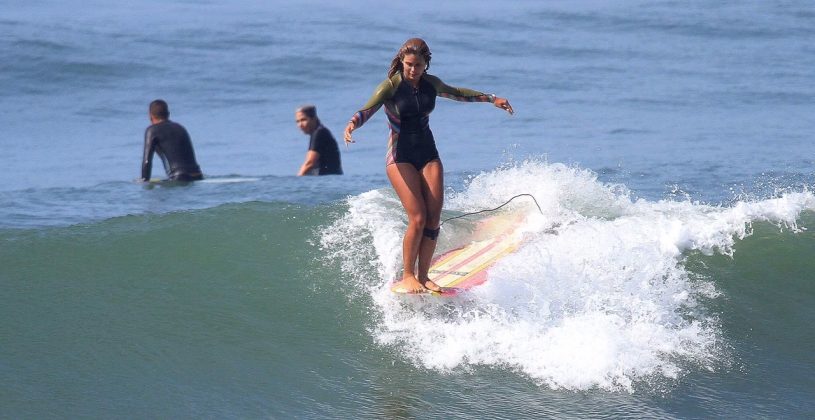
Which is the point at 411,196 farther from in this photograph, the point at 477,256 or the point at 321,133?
the point at 321,133

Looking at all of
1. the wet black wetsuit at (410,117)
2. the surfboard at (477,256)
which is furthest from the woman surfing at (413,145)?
the surfboard at (477,256)

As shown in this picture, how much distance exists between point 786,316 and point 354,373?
3.05m

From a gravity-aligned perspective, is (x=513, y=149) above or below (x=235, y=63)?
below

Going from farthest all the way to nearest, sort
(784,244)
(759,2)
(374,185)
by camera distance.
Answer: (759,2), (374,185), (784,244)

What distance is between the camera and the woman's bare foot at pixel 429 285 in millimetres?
6543

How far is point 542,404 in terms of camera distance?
567 cm

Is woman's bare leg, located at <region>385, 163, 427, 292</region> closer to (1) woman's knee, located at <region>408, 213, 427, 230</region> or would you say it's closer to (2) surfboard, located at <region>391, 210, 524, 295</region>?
(1) woman's knee, located at <region>408, 213, 427, 230</region>

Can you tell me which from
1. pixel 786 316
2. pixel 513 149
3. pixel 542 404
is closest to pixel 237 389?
pixel 542 404

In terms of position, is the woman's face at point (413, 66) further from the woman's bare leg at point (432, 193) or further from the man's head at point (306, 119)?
the man's head at point (306, 119)

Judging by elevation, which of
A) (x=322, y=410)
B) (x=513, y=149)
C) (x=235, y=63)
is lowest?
(x=322, y=410)

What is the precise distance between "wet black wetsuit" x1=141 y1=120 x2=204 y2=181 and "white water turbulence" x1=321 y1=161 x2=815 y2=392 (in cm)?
384

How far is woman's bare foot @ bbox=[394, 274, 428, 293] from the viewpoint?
654 cm

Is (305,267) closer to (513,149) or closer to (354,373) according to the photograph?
(354,373)

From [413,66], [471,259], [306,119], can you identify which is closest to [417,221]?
[413,66]
